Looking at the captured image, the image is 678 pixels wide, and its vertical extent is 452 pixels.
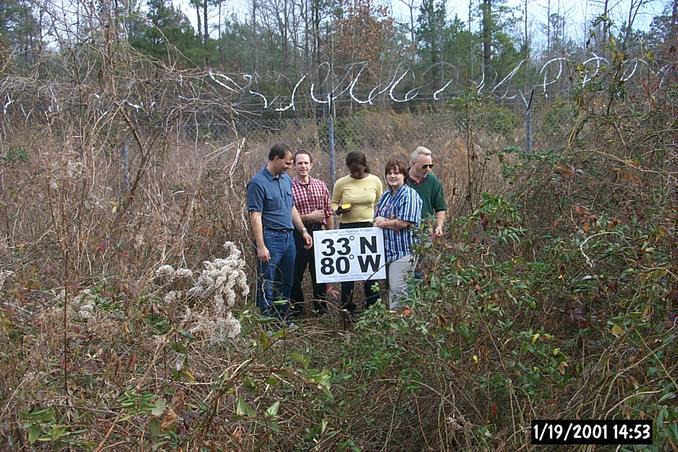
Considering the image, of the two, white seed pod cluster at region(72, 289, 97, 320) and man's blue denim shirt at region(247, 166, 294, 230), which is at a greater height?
man's blue denim shirt at region(247, 166, 294, 230)

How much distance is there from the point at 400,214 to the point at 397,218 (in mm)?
38

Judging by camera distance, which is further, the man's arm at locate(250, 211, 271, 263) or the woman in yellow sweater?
the woman in yellow sweater

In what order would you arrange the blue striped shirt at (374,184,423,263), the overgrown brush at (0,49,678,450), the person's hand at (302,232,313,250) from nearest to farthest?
1. the overgrown brush at (0,49,678,450)
2. the blue striped shirt at (374,184,423,263)
3. the person's hand at (302,232,313,250)

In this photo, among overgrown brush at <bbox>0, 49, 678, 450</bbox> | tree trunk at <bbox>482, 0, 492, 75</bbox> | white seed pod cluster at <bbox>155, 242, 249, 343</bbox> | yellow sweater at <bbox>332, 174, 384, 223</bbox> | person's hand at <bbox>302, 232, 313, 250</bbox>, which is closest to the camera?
overgrown brush at <bbox>0, 49, 678, 450</bbox>

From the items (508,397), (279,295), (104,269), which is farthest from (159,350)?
(279,295)

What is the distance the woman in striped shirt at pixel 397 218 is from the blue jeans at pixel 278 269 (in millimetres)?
755

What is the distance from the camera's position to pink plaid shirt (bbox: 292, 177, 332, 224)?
589 centimetres

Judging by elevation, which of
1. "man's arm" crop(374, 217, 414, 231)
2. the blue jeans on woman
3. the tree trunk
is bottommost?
the blue jeans on woman

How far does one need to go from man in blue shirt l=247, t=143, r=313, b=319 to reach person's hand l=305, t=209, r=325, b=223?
1.25 feet

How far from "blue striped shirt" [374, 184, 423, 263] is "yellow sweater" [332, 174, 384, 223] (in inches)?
17.4

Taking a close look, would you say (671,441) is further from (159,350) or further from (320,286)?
(320,286)

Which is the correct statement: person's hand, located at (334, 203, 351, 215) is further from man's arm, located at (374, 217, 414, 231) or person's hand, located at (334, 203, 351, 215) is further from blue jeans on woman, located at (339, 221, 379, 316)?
man's arm, located at (374, 217, 414, 231)

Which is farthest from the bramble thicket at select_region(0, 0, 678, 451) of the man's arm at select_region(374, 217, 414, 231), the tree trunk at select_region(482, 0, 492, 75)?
the tree trunk at select_region(482, 0, 492, 75)

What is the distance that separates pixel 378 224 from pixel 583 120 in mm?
1685
